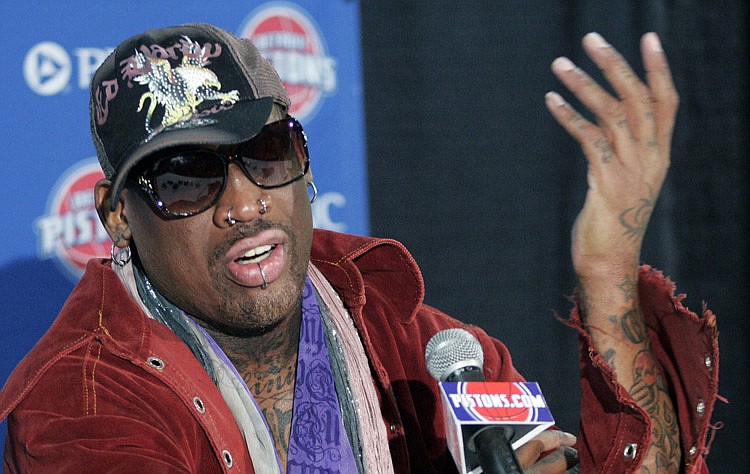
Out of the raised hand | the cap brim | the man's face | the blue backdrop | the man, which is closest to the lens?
the raised hand

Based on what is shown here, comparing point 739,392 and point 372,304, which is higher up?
point 372,304

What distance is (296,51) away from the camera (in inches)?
119

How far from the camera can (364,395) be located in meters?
2.07

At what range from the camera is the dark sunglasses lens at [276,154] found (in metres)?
1.87

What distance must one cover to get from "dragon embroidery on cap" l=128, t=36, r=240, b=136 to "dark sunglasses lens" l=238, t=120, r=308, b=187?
0.09 metres

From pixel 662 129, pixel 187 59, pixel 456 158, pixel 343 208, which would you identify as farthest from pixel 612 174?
pixel 456 158

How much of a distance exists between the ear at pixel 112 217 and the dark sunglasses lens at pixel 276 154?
0.32 metres

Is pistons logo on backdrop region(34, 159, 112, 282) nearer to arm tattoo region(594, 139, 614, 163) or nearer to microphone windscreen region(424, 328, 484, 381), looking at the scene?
microphone windscreen region(424, 328, 484, 381)

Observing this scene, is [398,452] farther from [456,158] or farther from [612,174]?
[456,158]

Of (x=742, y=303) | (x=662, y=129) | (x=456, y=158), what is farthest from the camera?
(x=742, y=303)

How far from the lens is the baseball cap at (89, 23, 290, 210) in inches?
70.3

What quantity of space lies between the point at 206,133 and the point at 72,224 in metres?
0.98

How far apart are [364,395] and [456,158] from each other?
176cm

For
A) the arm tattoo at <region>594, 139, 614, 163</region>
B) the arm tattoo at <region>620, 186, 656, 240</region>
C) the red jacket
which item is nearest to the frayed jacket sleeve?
the red jacket
